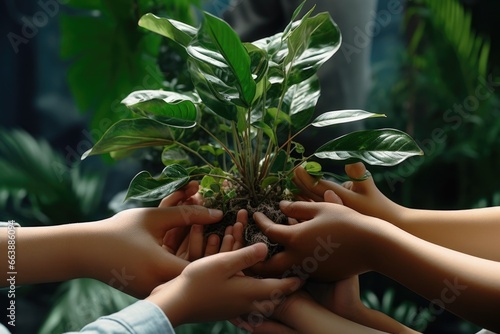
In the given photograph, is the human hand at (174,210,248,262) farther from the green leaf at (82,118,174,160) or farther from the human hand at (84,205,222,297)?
the green leaf at (82,118,174,160)

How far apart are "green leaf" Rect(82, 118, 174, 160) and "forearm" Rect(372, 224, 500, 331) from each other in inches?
14.0

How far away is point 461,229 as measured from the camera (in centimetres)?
104

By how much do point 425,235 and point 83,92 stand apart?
3.63ft

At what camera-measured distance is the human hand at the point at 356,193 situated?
3.34ft

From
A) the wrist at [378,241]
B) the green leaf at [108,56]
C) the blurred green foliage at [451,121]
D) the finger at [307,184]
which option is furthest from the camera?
the blurred green foliage at [451,121]

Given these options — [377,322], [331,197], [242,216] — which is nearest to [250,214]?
[242,216]

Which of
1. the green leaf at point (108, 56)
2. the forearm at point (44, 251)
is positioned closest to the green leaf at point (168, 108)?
the forearm at point (44, 251)

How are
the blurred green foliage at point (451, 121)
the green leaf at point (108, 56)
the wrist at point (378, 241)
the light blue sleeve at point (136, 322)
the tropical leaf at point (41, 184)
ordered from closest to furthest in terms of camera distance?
the light blue sleeve at point (136, 322) → the wrist at point (378, 241) → the green leaf at point (108, 56) → the tropical leaf at point (41, 184) → the blurred green foliage at point (451, 121)

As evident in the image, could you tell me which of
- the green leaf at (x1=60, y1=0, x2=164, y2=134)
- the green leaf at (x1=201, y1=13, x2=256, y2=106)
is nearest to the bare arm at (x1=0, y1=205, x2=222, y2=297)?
the green leaf at (x1=201, y1=13, x2=256, y2=106)

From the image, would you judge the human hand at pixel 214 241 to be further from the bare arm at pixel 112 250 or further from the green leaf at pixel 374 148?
the green leaf at pixel 374 148

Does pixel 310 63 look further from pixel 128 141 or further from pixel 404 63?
pixel 404 63

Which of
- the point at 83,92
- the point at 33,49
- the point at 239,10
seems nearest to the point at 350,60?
the point at 239,10

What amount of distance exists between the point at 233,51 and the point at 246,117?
0.17 meters

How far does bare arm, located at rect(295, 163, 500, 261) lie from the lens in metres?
1.04
